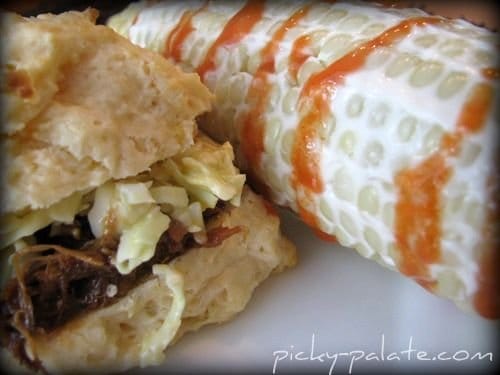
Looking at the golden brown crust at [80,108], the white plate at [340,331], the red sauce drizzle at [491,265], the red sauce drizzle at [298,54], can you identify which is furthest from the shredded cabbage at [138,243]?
the red sauce drizzle at [491,265]

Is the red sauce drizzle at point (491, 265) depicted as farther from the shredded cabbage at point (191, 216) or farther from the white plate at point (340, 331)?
the shredded cabbage at point (191, 216)

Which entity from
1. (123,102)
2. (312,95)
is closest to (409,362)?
(312,95)

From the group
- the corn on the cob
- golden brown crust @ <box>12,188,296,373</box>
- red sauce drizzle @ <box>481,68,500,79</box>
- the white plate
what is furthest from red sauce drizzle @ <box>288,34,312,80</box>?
the white plate

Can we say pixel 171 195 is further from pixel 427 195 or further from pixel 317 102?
pixel 427 195

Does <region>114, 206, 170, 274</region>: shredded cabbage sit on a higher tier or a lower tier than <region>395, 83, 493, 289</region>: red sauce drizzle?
lower

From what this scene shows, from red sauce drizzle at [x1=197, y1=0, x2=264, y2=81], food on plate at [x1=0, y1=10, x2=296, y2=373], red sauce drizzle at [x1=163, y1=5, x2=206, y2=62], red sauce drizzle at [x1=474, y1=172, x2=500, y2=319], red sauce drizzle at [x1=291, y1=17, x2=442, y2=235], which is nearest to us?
red sauce drizzle at [x1=474, y1=172, x2=500, y2=319]

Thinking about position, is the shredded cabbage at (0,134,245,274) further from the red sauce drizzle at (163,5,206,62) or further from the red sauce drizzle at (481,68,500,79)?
the red sauce drizzle at (481,68,500,79)

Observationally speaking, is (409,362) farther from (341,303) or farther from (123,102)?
(123,102)
